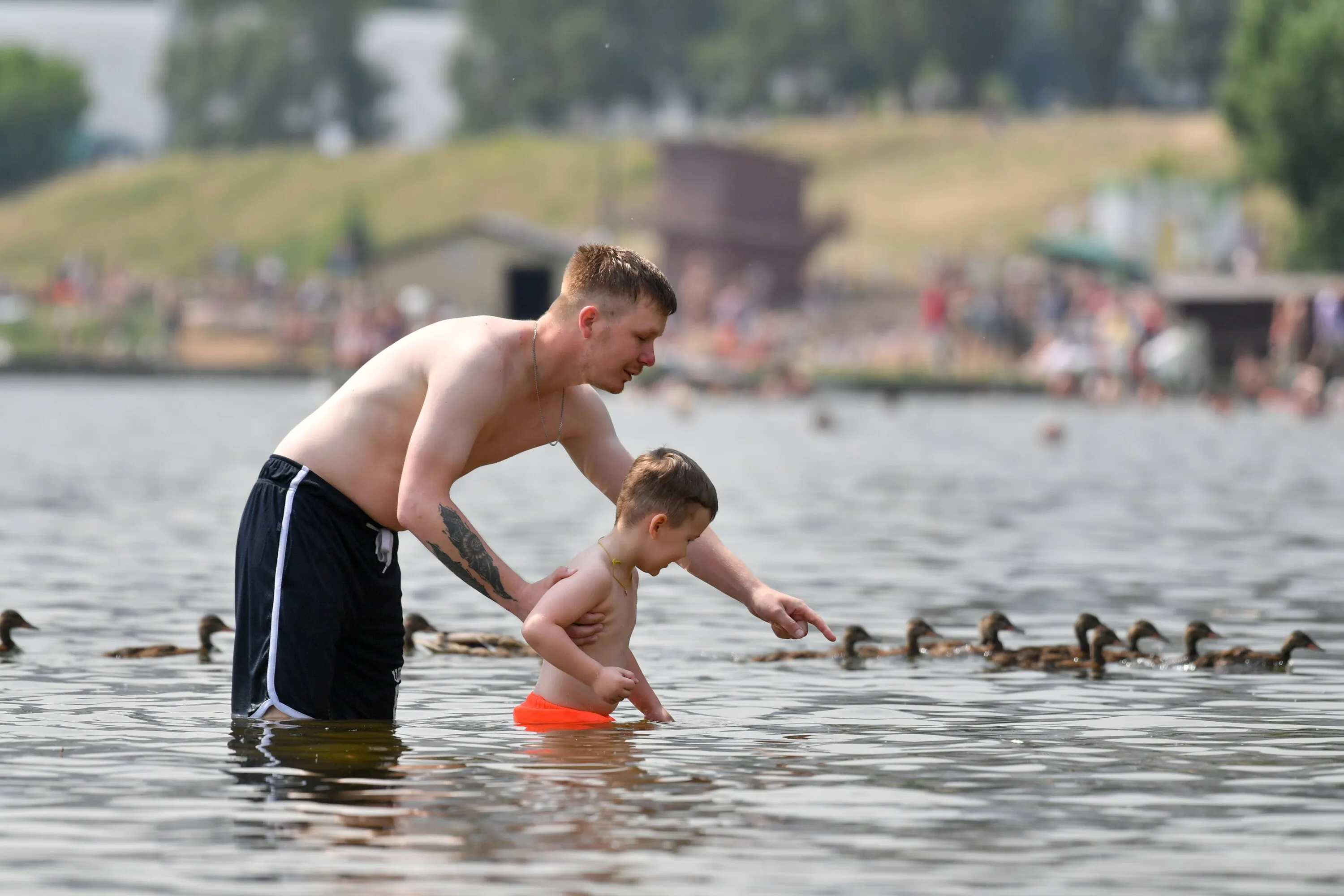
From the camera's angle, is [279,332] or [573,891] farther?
[279,332]

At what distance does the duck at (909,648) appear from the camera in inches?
568

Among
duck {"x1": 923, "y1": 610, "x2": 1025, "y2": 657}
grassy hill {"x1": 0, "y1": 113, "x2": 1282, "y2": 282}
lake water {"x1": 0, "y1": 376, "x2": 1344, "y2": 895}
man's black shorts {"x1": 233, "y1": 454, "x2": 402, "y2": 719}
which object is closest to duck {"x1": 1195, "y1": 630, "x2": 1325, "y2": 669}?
lake water {"x1": 0, "y1": 376, "x2": 1344, "y2": 895}

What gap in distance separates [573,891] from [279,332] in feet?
236

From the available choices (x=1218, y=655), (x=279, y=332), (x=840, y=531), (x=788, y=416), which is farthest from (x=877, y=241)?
(x=1218, y=655)

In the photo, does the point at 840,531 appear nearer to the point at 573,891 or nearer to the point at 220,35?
the point at 573,891

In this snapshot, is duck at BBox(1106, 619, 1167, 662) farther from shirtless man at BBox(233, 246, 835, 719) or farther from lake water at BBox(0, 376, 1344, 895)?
shirtless man at BBox(233, 246, 835, 719)

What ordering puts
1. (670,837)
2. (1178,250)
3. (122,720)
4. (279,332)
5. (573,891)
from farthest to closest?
(1178,250) < (279,332) < (122,720) < (670,837) < (573,891)

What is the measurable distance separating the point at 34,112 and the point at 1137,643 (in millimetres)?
142176

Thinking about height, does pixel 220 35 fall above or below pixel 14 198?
above

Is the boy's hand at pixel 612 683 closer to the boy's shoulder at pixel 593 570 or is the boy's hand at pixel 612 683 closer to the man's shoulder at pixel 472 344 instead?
the boy's shoulder at pixel 593 570

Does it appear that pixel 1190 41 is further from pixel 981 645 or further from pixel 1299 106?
pixel 981 645

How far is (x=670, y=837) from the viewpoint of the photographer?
27.7 ft

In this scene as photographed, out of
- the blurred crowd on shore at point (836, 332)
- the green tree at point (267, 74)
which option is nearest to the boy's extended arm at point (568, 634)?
the blurred crowd on shore at point (836, 332)

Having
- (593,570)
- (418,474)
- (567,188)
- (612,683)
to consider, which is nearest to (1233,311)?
(593,570)
